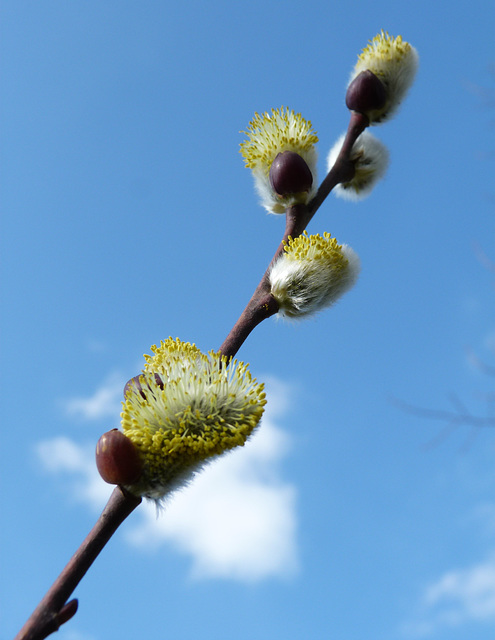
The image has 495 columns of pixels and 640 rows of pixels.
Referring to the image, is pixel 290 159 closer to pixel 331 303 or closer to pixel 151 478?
pixel 331 303

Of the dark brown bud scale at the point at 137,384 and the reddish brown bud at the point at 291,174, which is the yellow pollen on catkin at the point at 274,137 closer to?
the reddish brown bud at the point at 291,174

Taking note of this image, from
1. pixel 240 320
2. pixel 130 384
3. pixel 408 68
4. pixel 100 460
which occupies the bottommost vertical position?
pixel 100 460

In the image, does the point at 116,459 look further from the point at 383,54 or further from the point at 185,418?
the point at 383,54

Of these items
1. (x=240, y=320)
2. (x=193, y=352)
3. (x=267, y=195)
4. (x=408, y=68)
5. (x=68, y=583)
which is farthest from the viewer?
(x=408, y=68)

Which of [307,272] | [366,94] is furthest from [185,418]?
[366,94]

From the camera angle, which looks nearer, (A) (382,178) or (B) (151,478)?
(B) (151,478)

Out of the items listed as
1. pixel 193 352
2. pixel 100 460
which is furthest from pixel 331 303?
pixel 100 460

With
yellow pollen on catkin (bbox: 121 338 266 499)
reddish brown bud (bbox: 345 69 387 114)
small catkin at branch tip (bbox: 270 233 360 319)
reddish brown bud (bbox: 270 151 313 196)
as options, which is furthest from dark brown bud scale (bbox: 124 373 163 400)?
reddish brown bud (bbox: 345 69 387 114)
